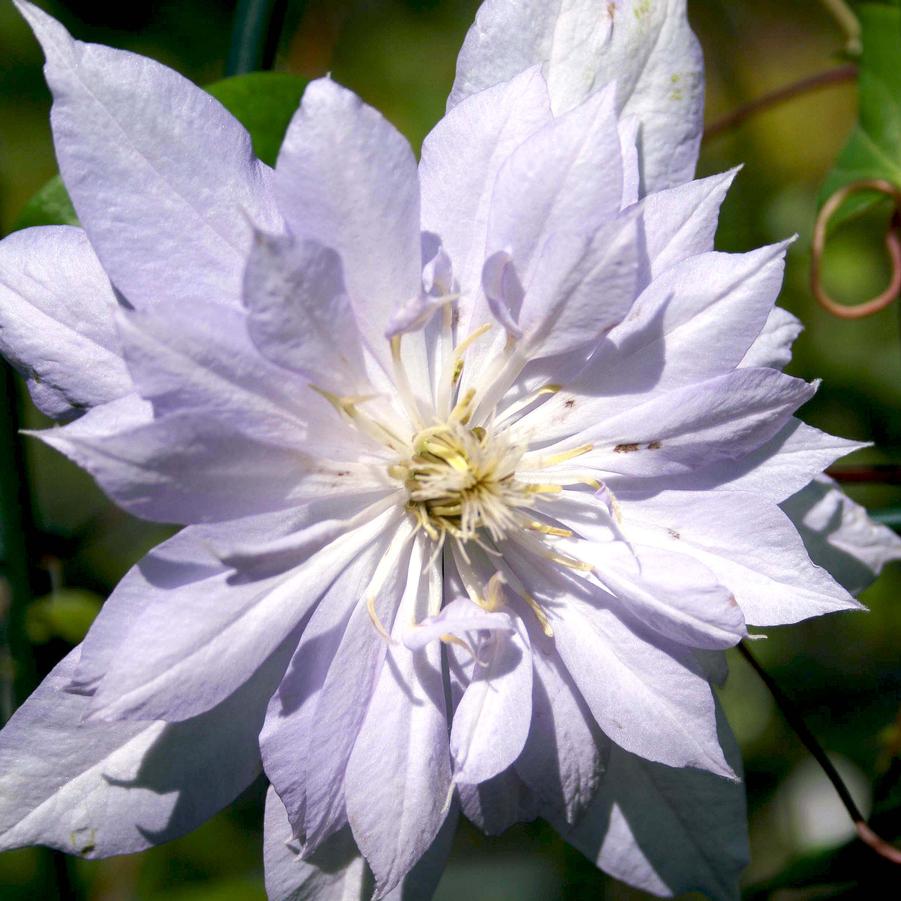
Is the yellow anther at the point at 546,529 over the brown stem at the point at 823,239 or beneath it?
beneath

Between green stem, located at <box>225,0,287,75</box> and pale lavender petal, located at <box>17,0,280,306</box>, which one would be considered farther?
green stem, located at <box>225,0,287,75</box>

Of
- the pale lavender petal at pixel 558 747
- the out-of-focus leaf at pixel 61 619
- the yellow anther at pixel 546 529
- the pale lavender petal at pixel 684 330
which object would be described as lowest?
the out-of-focus leaf at pixel 61 619

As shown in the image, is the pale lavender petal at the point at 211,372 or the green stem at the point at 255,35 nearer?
the pale lavender petal at the point at 211,372

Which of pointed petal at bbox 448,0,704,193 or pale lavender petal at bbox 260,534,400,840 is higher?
pointed petal at bbox 448,0,704,193

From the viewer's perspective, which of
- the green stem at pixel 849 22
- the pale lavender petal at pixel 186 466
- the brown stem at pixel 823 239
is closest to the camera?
the pale lavender petal at pixel 186 466

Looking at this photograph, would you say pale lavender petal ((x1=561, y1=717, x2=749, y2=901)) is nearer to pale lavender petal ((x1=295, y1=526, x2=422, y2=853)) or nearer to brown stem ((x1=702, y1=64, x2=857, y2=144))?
pale lavender petal ((x1=295, y1=526, x2=422, y2=853))

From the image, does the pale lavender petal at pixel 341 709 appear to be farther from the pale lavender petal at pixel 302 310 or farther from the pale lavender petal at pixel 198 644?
the pale lavender petal at pixel 302 310

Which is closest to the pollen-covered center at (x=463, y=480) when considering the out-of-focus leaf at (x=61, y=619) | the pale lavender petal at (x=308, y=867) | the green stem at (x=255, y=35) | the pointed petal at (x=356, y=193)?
the pointed petal at (x=356, y=193)

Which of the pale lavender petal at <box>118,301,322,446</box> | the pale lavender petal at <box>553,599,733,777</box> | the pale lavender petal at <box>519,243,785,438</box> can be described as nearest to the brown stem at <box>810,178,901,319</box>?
the pale lavender petal at <box>519,243,785,438</box>
